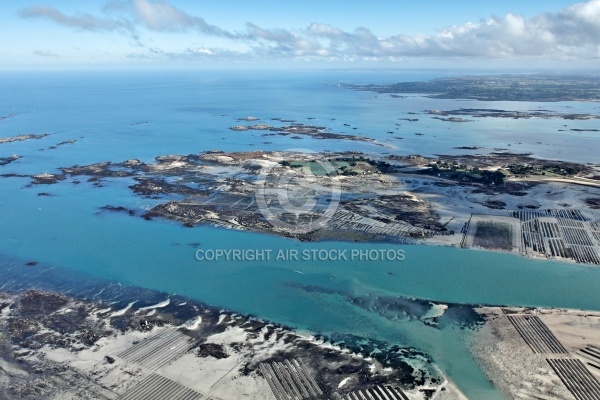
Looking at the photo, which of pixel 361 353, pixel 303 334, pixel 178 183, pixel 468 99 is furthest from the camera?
pixel 468 99

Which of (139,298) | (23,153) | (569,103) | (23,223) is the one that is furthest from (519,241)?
(569,103)

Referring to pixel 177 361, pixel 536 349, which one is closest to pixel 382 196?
pixel 536 349

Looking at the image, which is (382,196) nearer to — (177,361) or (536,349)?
(536,349)

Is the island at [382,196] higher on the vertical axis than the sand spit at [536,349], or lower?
higher

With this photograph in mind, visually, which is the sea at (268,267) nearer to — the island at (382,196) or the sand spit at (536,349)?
the sand spit at (536,349)

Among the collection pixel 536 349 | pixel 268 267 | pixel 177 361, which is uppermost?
pixel 536 349

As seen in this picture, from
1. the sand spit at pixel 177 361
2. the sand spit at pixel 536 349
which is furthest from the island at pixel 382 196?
the sand spit at pixel 177 361

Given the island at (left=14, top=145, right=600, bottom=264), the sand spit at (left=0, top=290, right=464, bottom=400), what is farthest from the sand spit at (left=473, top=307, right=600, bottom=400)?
the island at (left=14, top=145, right=600, bottom=264)

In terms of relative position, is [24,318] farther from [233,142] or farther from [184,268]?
[233,142]
